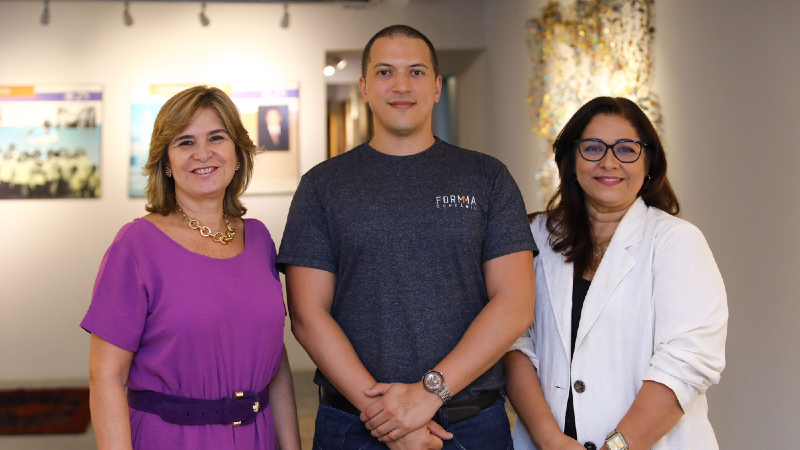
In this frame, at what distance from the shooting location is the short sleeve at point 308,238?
2.01 m

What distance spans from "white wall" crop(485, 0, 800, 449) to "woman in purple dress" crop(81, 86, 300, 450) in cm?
181

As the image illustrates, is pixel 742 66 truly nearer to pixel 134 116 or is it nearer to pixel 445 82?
pixel 134 116

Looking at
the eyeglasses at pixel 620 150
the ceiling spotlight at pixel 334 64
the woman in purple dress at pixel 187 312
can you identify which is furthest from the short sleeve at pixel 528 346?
the ceiling spotlight at pixel 334 64

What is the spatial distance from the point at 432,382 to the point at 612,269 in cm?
61

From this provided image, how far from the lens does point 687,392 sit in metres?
1.79

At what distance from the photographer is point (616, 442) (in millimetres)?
1782

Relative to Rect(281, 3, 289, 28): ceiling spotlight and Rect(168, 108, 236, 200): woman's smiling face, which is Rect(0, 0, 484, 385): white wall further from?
Rect(168, 108, 236, 200): woman's smiling face

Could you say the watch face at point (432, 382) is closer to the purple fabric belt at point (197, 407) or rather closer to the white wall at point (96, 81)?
the purple fabric belt at point (197, 407)

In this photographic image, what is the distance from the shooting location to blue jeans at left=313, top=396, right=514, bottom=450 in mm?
1953

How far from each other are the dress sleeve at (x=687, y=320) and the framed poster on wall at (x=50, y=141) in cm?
530

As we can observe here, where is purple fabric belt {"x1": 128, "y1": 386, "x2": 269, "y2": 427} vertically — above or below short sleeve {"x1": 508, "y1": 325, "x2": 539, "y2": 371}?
below

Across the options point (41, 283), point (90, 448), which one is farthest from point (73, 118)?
point (90, 448)

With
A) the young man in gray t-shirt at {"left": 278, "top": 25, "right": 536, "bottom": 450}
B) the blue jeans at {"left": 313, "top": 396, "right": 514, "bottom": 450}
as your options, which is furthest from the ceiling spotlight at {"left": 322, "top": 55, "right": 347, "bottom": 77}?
the blue jeans at {"left": 313, "top": 396, "right": 514, "bottom": 450}

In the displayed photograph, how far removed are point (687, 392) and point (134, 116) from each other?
5333 mm
